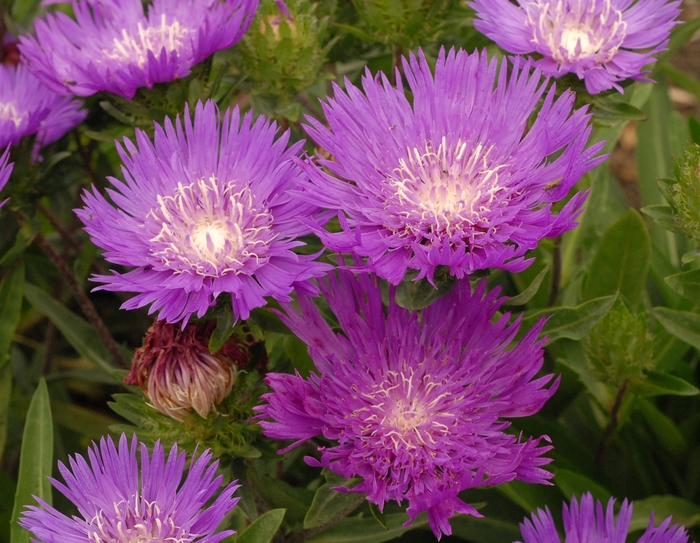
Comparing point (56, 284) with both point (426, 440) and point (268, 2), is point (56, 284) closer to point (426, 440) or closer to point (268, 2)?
point (268, 2)

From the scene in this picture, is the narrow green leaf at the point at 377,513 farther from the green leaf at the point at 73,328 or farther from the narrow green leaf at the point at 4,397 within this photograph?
the narrow green leaf at the point at 4,397

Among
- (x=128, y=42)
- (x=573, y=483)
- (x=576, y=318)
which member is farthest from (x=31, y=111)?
(x=573, y=483)

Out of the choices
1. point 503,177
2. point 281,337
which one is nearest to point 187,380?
point 281,337

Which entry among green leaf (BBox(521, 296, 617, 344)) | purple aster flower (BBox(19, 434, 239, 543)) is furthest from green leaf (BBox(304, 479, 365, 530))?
green leaf (BBox(521, 296, 617, 344))

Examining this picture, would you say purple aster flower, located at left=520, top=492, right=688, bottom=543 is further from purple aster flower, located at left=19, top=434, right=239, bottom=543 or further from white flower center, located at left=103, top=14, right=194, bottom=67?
white flower center, located at left=103, top=14, right=194, bottom=67

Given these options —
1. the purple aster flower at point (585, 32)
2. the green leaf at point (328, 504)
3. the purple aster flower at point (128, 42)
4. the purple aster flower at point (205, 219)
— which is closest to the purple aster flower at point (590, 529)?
the green leaf at point (328, 504)
